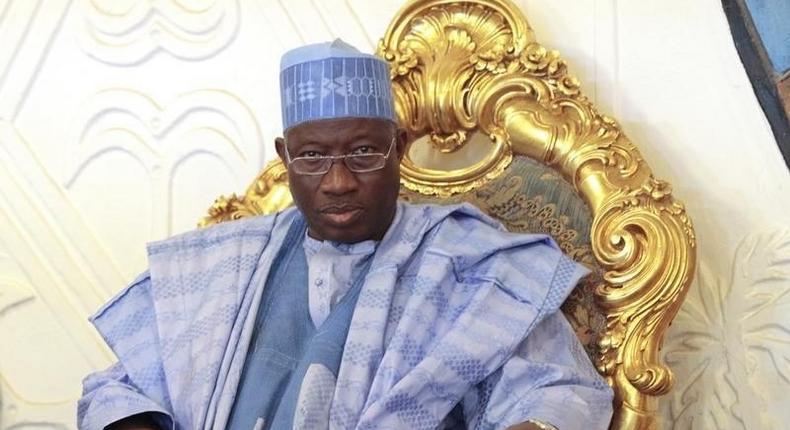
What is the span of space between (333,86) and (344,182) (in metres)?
0.17

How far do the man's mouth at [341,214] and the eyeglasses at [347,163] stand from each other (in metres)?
0.06

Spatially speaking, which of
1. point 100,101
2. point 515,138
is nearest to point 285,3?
point 100,101

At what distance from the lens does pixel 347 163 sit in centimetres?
185

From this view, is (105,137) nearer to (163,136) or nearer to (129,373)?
(163,136)

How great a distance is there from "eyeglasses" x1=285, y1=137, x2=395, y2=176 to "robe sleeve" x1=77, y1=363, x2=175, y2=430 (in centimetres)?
46

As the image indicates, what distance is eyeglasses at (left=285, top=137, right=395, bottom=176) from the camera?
1847 mm

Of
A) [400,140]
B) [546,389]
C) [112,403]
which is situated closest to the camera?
[546,389]

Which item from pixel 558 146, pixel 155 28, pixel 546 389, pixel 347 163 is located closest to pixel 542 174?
pixel 558 146

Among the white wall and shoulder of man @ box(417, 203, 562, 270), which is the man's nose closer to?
shoulder of man @ box(417, 203, 562, 270)

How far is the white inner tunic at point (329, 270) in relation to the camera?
1869 millimetres

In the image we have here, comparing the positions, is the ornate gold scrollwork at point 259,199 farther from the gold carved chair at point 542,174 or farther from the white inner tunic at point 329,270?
the white inner tunic at point 329,270

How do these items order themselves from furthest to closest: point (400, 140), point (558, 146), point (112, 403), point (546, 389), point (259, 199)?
point (259, 199) < point (558, 146) < point (400, 140) < point (112, 403) < point (546, 389)

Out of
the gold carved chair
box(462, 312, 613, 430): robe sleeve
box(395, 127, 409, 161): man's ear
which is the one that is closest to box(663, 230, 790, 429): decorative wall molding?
the gold carved chair

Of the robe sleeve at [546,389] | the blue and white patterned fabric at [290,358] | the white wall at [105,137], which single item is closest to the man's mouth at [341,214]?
the blue and white patterned fabric at [290,358]
